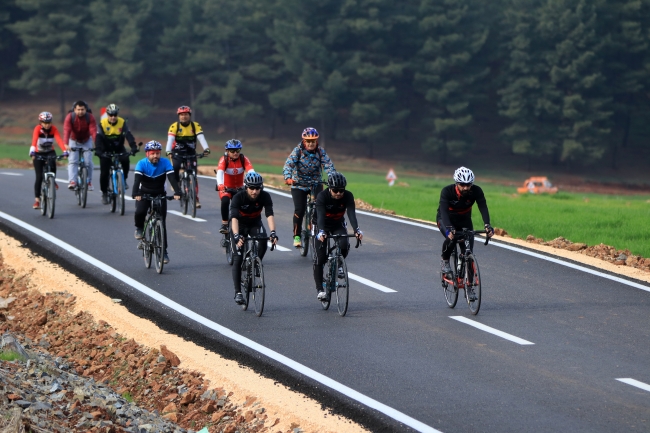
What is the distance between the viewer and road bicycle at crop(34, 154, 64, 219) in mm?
19891

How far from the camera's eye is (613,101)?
68.8 m

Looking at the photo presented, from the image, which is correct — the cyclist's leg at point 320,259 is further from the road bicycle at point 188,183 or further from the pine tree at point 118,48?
the pine tree at point 118,48

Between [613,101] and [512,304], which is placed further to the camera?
[613,101]

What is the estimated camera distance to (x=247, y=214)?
41.2 feet

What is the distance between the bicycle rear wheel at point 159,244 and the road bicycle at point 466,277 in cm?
456

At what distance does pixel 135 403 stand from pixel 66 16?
6356cm

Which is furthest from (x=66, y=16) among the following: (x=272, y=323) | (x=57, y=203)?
(x=272, y=323)

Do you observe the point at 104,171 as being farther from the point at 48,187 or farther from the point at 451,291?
the point at 451,291

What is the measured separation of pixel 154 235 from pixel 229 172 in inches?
73.0

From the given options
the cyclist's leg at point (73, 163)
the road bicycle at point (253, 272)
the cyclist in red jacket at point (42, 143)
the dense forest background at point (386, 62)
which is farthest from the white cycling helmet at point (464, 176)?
the dense forest background at point (386, 62)

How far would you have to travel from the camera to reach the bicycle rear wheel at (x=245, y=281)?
1230 cm

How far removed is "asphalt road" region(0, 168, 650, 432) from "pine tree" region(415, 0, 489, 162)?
48.8 metres

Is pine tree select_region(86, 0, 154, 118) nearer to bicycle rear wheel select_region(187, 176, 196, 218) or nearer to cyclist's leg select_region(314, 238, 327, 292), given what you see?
bicycle rear wheel select_region(187, 176, 196, 218)

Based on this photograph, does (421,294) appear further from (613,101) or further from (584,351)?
(613,101)
